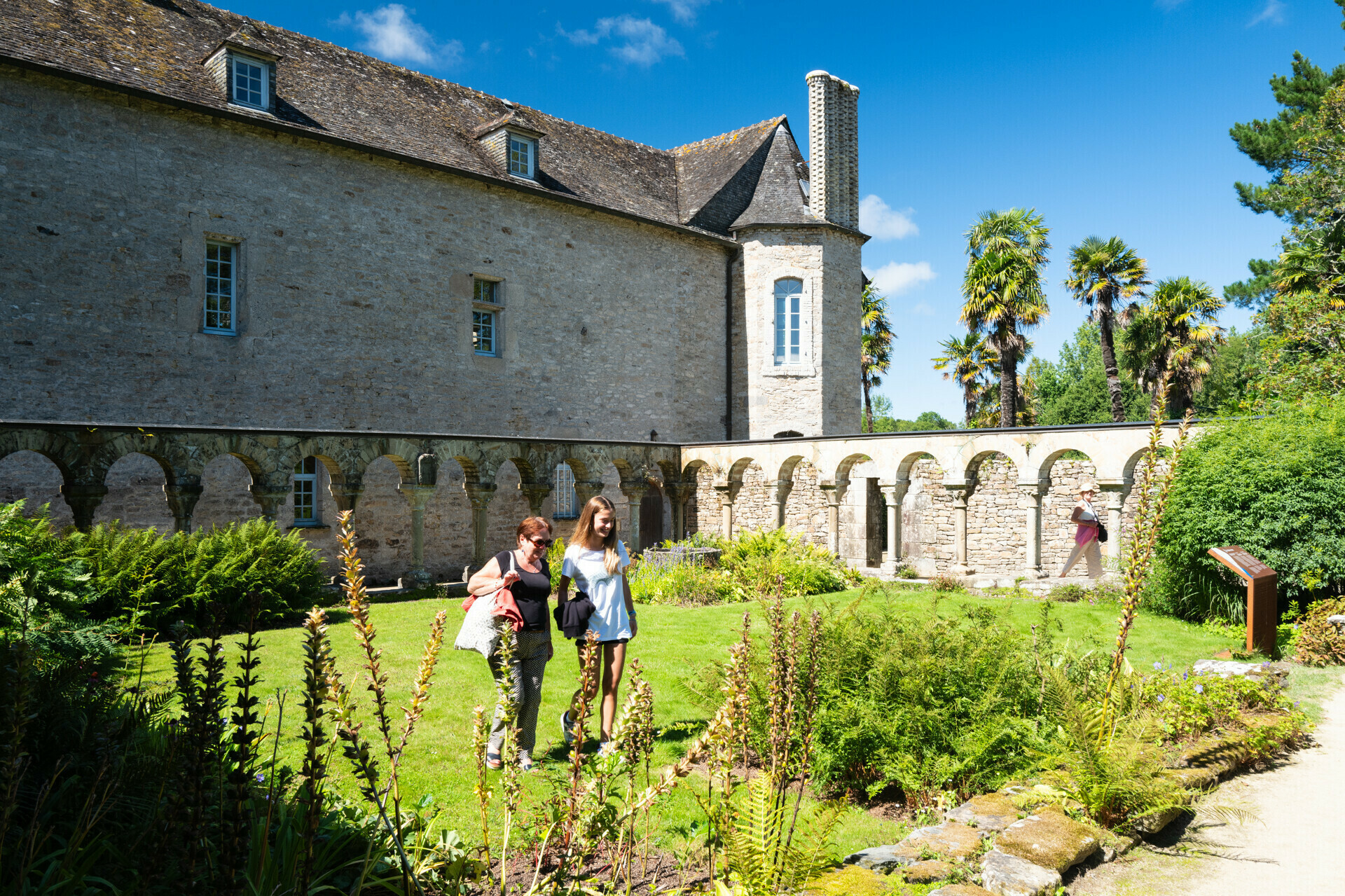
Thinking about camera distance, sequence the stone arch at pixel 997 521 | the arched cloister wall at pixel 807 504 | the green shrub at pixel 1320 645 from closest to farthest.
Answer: the green shrub at pixel 1320 645, the stone arch at pixel 997 521, the arched cloister wall at pixel 807 504

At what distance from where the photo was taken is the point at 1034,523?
13.6 meters

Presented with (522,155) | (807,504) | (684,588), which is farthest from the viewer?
(807,504)

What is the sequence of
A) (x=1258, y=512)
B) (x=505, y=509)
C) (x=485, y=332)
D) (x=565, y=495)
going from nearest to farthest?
(x=1258, y=512), (x=485, y=332), (x=505, y=509), (x=565, y=495)

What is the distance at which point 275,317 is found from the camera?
14.9 m

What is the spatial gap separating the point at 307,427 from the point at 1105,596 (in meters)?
13.4

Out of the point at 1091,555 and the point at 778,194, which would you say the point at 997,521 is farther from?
the point at 778,194

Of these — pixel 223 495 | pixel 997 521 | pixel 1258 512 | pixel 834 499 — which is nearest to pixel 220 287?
pixel 223 495

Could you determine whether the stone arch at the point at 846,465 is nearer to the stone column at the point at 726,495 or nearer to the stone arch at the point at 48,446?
the stone column at the point at 726,495

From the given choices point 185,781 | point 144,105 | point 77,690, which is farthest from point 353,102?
point 185,781

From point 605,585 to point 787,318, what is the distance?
1693cm

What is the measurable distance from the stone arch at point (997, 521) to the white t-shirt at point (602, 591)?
16.0 metres

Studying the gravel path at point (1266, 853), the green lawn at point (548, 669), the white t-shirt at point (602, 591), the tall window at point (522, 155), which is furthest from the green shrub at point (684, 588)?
the tall window at point (522, 155)

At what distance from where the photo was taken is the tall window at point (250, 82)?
1458 centimetres

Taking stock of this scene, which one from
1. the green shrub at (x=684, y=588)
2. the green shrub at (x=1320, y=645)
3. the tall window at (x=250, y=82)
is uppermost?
the tall window at (x=250, y=82)
